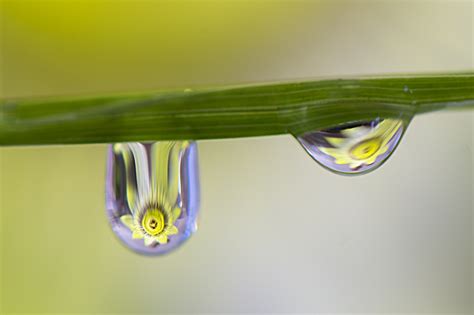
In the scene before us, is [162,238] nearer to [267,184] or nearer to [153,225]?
[153,225]

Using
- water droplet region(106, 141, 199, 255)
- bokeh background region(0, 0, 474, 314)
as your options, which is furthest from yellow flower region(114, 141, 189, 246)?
bokeh background region(0, 0, 474, 314)

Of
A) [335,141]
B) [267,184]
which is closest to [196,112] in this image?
[335,141]

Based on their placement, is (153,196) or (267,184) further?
(267,184)

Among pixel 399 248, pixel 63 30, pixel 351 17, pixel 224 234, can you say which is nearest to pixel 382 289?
pixel 399 248

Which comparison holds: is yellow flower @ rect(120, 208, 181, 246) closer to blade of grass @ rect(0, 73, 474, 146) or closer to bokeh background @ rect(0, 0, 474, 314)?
blade of grass @ rect(0, 73, 474, 146)

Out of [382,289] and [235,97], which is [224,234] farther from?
[235,97]
